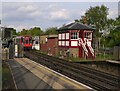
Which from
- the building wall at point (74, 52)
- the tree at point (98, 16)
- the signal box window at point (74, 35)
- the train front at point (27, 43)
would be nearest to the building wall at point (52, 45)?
the train front at point (27, 43)

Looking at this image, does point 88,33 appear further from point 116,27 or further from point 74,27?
point 116,27

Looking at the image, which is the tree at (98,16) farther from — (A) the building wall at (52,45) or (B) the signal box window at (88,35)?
(B) the signal box window at (88,35)

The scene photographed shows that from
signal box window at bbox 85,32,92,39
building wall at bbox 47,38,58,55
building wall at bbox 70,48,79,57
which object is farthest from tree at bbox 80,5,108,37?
building wall at bbox 70,48,79,57

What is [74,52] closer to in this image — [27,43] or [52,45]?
[52,45]

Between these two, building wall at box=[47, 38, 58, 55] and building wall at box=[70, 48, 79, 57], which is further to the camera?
building wall at box=[47, 38, 58, 55]

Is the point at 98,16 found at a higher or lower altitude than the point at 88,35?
higher

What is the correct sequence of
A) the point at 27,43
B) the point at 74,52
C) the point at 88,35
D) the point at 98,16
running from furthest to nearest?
the point at 98,16
the point at 27,43
the point at 88,35
the point at 74,52

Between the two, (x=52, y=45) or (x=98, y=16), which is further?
(x=98, y=16)

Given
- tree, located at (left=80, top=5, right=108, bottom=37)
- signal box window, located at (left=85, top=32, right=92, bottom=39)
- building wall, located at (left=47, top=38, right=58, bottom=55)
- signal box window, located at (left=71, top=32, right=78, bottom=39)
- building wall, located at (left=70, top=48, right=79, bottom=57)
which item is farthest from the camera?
tree, located at (left=80, top=5, right=108, bottom=37)

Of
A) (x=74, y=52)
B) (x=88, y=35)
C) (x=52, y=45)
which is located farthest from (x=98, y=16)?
(x=74, y=52)

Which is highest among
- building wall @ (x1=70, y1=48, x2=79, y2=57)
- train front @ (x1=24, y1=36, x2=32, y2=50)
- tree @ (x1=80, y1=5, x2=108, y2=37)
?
tree @ (x1=80, y1=5, x2=108, y2=37)

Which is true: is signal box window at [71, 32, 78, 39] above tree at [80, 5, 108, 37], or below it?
below

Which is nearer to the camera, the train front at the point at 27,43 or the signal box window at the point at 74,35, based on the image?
the signal box window at the point at 74,35

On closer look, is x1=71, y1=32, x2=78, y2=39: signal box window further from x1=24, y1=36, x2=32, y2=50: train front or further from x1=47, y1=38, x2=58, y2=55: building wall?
x1=24, y1=36, x2=32, y2=50: train front
